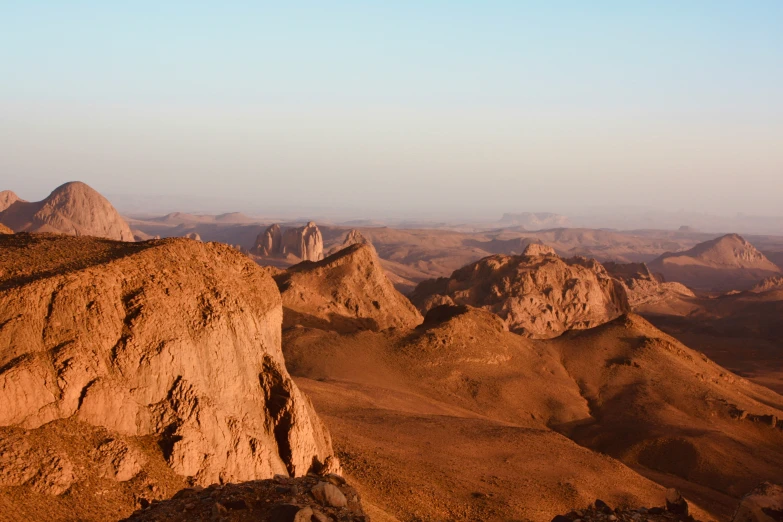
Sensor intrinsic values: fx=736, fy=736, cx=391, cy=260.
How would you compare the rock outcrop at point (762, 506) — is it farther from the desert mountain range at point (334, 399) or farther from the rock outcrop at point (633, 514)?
the rock outcrop at point (633, 514)

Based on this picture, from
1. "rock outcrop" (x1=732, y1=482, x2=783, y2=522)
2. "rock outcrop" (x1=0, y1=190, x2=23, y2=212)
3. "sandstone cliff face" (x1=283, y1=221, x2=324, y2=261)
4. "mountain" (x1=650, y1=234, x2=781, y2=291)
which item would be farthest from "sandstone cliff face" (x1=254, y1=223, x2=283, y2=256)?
"rock outcrop" (x1=732, y1=482, x2=783, y2=522)

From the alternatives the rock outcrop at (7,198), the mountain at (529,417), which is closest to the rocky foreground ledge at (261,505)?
the mountain at (529,417)

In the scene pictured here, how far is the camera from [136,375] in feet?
40.4

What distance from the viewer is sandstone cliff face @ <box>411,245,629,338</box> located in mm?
58531

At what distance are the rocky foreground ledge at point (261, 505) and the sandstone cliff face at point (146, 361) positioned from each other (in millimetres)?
1461

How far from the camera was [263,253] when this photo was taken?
106 meters

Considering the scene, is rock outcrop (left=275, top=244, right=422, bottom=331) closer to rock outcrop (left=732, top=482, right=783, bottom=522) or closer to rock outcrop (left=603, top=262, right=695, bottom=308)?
rock outcrop (left=732, top=482, right=783, bottom=522)

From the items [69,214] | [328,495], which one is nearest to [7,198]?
[69,214]

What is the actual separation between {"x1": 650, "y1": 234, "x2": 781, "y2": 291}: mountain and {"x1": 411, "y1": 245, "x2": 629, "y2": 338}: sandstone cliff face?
7678 centimetres

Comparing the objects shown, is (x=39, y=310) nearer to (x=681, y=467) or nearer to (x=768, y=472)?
(x=681, y=467)

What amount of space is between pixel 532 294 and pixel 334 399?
112 ft

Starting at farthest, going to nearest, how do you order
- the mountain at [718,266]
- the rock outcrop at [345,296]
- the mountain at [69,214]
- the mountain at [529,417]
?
the mountain at [718,266] → the mountain at [69,214] → the rock outcrop at [345,296] → the mountain at [529,417]

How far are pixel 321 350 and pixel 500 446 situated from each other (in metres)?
13.4

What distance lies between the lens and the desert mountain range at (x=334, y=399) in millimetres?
10758
